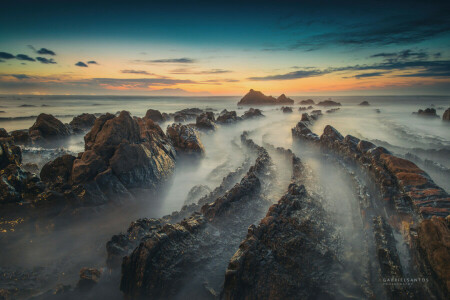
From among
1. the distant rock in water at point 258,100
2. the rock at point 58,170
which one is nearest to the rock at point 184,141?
the rock at point 58,170

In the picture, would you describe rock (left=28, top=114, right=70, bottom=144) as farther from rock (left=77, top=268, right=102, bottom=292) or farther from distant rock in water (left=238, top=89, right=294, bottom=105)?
distant rock in water (left=238, top=89, right=294, bottom=105)

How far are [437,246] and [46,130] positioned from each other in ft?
69.2

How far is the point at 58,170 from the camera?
7.29 m

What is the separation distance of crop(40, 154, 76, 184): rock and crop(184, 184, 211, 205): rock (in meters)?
4.06

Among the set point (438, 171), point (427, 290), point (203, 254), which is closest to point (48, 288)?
point (203, 254)

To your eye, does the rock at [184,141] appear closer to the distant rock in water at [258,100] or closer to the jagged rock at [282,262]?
the jagged rock at [282,262]

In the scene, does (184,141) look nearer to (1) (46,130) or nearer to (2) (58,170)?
(2) (58,170)

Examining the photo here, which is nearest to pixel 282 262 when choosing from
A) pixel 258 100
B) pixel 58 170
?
pixel 58 170

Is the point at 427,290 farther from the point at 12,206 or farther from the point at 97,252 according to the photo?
the point at 12,206

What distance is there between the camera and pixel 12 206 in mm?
6094

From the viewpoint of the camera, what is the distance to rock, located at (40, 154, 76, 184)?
716cm

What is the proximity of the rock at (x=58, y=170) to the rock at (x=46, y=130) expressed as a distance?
9.96m

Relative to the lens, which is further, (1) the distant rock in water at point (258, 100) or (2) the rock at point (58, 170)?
(1) the distant rock in water at point (258, 100)

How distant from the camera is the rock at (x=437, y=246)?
3.29 metres
